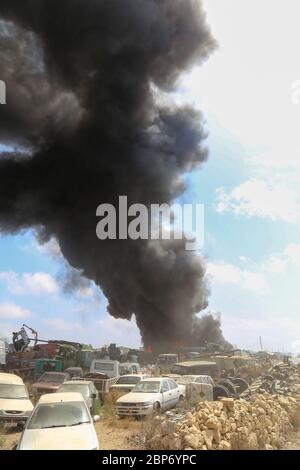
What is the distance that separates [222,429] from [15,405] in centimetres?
599

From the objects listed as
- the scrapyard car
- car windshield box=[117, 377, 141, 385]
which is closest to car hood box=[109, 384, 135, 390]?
car windshield box=[117, 377, 141, 385]

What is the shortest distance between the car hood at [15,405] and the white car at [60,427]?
92.3 inches

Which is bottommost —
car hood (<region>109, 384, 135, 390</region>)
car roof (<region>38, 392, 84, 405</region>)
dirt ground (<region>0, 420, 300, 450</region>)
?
dirt ground (<region>0, 420, 300, 450</region>)

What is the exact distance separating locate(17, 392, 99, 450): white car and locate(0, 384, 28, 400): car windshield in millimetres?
3642

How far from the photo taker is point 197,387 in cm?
1542

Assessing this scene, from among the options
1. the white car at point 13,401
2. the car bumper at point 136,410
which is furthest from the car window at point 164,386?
the white car at point 13,401

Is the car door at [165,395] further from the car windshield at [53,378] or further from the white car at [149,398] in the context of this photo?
the car windshield at [53,378]

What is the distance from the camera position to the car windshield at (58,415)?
8.16 meters

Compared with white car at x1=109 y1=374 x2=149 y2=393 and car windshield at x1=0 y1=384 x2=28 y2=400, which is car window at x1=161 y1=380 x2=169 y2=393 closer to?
white car at x1=109 y1=374 x2=149 y2=393

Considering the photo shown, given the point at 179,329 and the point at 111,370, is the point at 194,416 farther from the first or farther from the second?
the point at 179,329

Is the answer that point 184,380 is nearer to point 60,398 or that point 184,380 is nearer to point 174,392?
point 174,392

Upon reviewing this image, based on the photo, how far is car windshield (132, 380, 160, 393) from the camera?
13188 mm
